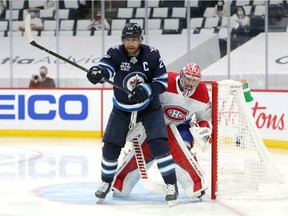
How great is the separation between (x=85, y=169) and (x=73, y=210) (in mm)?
1949

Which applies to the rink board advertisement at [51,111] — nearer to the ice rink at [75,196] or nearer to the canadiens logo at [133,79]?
the ice rink at [75,196]

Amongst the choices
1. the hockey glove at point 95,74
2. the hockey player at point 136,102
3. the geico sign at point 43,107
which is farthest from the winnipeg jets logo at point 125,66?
the geico sign at point 43,107

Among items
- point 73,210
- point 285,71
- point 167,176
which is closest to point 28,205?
point 73,210

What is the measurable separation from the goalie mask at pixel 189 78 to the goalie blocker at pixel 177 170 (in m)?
0.25

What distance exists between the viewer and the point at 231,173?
5.21 meters

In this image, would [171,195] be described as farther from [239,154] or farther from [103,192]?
[239,154]

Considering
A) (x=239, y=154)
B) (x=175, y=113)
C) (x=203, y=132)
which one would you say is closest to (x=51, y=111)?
(x=239, y=154)

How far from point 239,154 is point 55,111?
4.72m

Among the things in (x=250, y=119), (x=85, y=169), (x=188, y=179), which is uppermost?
(x=250, y=119)

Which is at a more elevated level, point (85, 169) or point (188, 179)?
point (188, 179)

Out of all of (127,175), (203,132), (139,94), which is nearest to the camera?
(139,94)

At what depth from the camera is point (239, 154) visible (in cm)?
525

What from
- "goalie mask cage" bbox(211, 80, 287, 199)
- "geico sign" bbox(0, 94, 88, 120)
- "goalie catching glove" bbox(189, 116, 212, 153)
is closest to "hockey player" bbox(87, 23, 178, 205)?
"goalie catching glove" bbox(189, 116, 212, 153)

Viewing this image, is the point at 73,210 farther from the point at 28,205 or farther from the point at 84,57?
the point at 84,57
